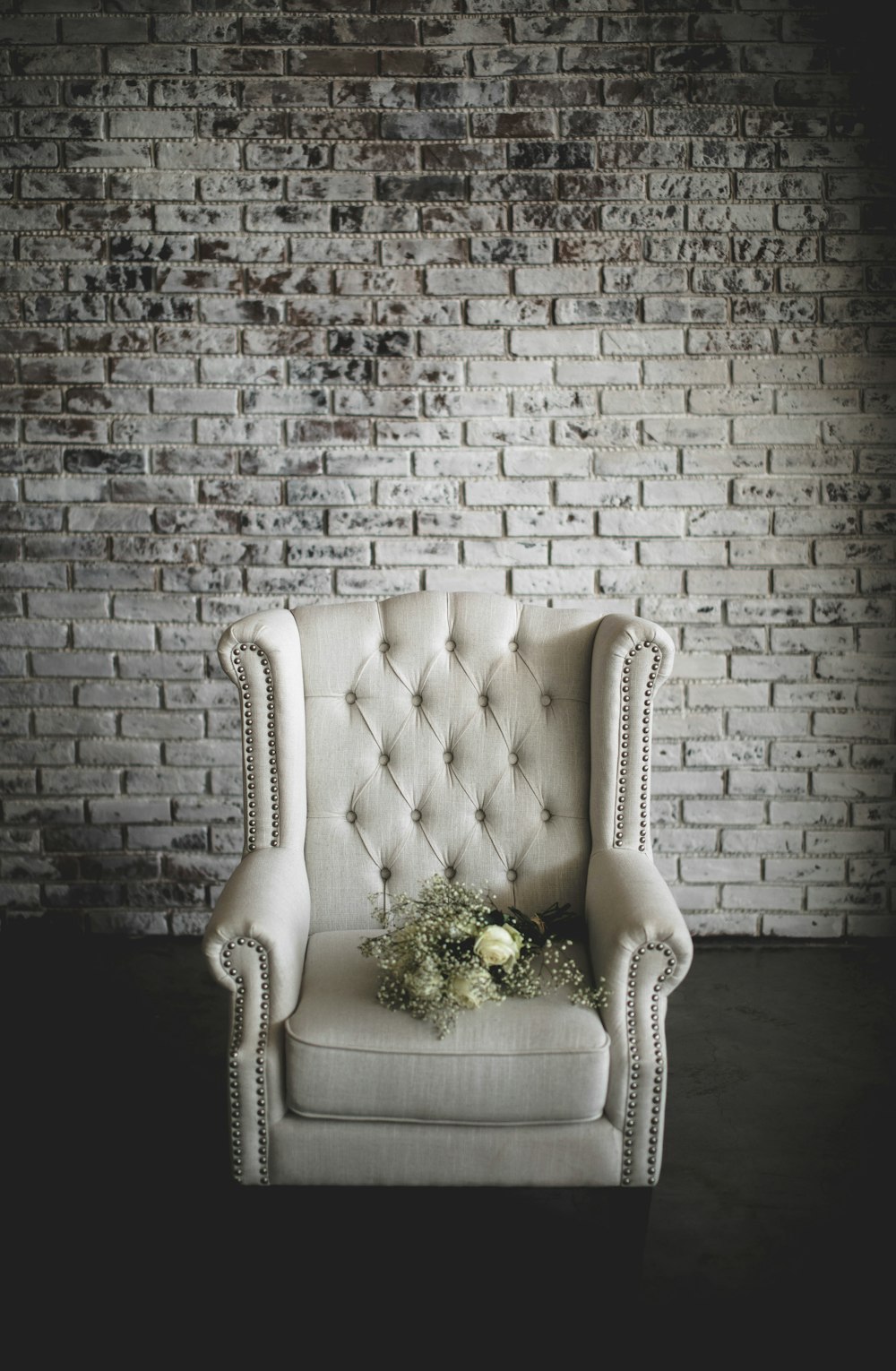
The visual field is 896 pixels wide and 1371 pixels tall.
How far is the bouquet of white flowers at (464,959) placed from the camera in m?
1.53

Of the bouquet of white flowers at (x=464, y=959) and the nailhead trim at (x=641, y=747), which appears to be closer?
the bouquet of white flowers at (x=464, y=959)

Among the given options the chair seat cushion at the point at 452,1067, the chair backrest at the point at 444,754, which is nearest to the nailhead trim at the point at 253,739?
the chair backrest at the point at 444,754

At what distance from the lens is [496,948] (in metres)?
1.55

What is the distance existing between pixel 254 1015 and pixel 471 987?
0.34 metres

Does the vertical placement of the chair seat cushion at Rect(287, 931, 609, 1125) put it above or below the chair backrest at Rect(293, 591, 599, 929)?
below

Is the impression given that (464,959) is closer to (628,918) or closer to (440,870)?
(628,918)

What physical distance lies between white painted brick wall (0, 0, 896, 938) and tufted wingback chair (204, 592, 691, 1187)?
2.55ft

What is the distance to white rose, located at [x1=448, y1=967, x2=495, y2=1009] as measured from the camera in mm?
1521

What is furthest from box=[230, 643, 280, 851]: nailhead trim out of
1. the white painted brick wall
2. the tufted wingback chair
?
the white painted brick wall

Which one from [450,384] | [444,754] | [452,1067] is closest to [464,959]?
[452,1067]

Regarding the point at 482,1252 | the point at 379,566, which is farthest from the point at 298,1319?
the point at 379,566

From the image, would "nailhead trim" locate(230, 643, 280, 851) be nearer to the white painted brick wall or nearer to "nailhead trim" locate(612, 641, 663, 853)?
"nailhead trim" locate(612, 641, 663, 853)

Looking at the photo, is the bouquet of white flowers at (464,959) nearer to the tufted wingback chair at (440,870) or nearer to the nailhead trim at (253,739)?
the tufted wingback chair at (440,870)

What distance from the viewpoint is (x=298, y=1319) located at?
1442 millimetres
